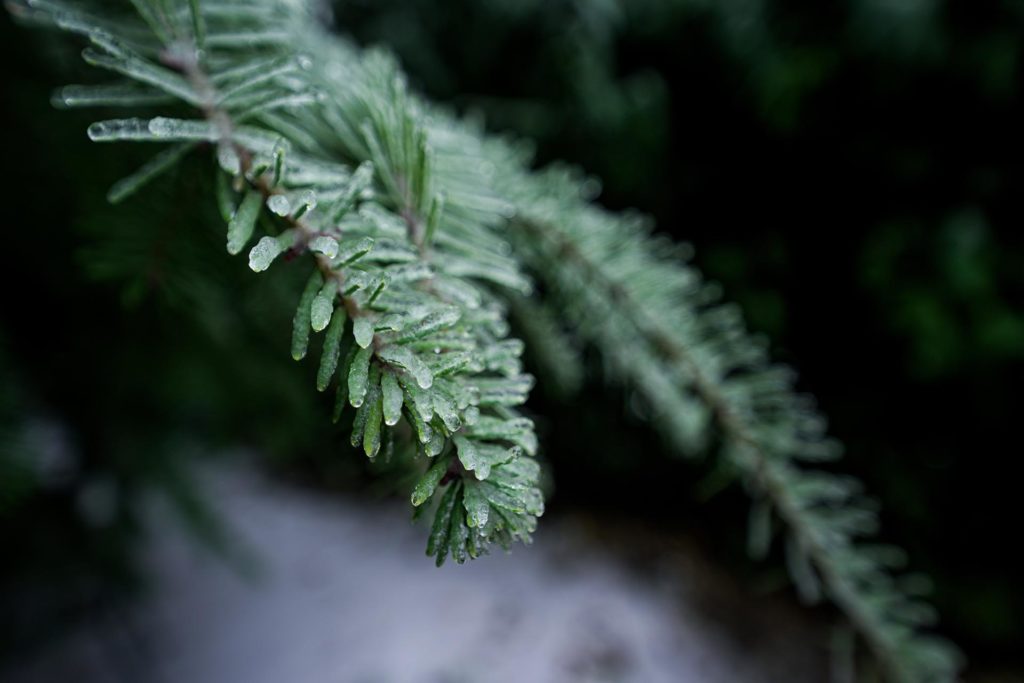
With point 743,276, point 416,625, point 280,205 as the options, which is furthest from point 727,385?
point 416,625

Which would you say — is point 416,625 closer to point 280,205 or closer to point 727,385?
point 727,385

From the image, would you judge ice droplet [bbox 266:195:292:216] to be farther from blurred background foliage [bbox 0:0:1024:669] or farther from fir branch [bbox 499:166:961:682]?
blurred background foliage [bbox 0:0:1024:669]

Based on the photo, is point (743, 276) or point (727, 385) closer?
point (727, 385)

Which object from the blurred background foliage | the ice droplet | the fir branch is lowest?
the ice droplet

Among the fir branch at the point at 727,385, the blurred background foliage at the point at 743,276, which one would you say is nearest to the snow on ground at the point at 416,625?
the blurred background foliage at the point at 743,276

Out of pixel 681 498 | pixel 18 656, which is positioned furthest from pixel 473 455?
pixel 681 498

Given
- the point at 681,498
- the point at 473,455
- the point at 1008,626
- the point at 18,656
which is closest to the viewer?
the point at 473,455

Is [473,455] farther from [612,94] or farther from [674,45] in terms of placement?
[674,45]

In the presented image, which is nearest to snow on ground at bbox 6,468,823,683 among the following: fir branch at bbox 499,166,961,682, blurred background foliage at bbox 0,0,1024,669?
blurred background foliage at bbox 0,0,1024,669

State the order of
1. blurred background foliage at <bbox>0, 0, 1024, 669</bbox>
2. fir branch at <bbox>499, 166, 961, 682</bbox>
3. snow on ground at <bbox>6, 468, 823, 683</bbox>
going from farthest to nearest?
snow on ground at <bbox>6, 468, 823, 683</bbox>, blurred background foliage at <bbox>0, 0, 1024, 669</bbox>, fir branch at <bbox>499, 166, 961, 682</bbox>
